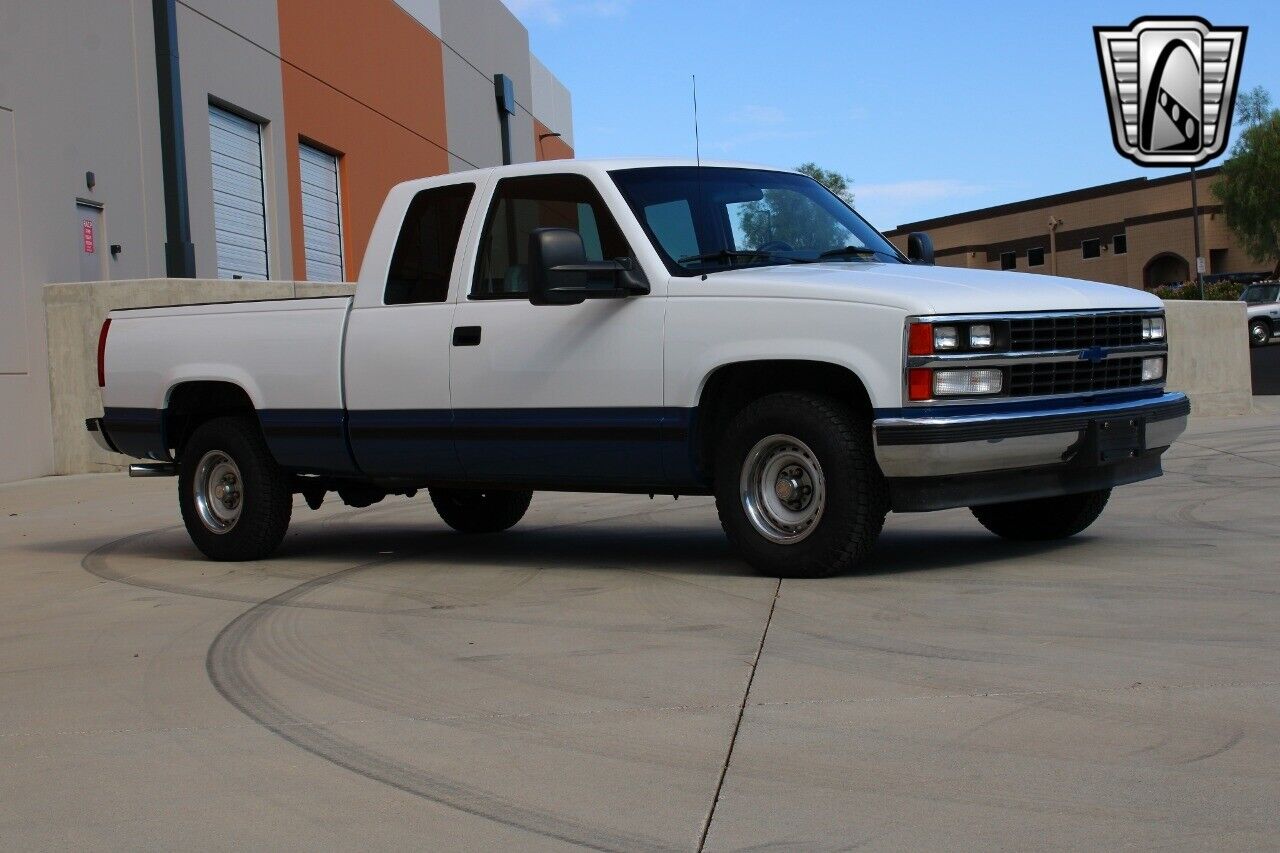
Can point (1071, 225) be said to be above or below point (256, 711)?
above

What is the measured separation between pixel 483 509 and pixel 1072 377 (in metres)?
4.28

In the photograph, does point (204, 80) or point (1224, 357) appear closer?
point (1224, 357)

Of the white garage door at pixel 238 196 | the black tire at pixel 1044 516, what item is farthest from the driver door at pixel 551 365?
the white garage door at pixel 238 196

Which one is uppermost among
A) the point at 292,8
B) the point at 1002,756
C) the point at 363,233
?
the point at 292,8

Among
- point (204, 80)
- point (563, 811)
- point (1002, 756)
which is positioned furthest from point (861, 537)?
point (204, 80)

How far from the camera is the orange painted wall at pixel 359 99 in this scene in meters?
25.9

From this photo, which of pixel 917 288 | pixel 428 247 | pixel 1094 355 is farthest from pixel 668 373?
pixel 1094 355

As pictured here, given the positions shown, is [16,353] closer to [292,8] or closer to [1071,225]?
[292,8]

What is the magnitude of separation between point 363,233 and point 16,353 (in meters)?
12.7

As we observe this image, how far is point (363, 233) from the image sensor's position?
96.9 ft

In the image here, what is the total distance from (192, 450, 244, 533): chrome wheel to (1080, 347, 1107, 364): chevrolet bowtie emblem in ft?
15.7

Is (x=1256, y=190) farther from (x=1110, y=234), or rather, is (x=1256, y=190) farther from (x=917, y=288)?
(x=917, y=288)

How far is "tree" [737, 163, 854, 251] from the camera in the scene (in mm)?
8016

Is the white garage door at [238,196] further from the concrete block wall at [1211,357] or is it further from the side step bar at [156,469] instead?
the side step bar at [156,469]
